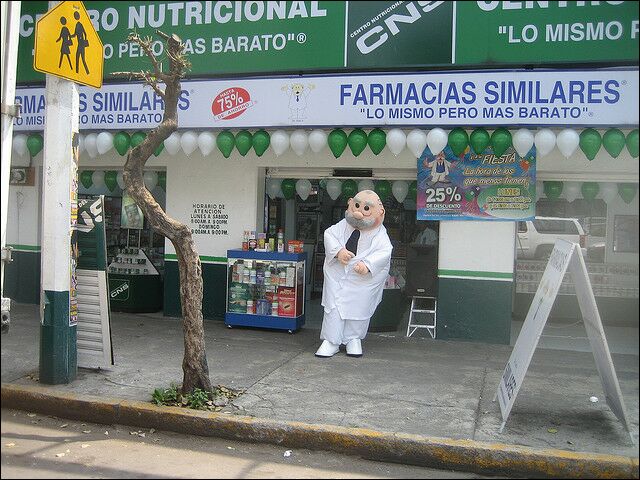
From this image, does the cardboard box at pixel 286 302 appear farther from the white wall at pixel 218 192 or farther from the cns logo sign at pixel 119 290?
the cns logo sign at pixel 119 290

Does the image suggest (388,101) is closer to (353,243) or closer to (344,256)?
(353,243)

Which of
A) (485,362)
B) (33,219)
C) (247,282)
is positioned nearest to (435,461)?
(485,362)

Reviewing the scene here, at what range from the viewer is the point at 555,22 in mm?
8062

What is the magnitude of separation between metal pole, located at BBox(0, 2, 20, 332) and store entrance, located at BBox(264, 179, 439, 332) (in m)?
5.36

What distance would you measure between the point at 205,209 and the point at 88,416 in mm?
4555

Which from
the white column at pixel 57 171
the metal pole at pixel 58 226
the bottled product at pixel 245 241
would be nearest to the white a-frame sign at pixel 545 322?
the metal pole at pixel 58 226

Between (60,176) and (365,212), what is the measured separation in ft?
11.5

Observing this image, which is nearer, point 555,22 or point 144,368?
point 144,368

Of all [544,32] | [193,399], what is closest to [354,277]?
[193,399]

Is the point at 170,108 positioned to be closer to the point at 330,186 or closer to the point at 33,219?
the point at 330,186

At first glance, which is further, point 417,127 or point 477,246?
point 477,246

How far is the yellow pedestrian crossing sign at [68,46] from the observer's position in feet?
20.2

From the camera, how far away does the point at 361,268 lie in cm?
794

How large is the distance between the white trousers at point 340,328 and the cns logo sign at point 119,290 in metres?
3.88
